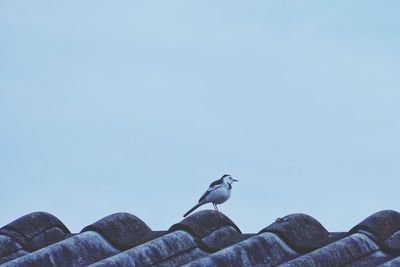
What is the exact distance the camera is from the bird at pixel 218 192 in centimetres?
1211

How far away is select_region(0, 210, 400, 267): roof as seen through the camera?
6004 mm

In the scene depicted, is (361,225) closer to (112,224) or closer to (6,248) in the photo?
(112,224)

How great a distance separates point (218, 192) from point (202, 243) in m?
5.54

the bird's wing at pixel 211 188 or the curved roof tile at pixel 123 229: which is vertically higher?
the bird's wing at pixel 211 188

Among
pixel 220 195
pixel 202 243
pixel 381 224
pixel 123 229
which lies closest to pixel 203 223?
pixel 202 243

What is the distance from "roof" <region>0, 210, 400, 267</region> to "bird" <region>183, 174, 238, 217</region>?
16.1 ft

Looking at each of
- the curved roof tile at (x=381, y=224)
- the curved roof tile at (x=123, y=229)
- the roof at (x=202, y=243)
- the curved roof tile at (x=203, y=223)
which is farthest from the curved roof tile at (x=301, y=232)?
the curved roof tile at (x=123, y=229)

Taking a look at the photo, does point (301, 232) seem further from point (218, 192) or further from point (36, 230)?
point (218, 192)

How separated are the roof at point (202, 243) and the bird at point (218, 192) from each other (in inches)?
194

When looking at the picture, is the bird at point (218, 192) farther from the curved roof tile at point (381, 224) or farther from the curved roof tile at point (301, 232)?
the curved roof tile at point (381, 224)

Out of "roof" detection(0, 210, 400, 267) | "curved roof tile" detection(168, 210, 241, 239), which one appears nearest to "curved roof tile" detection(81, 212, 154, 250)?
"roof" detection(0, 210, 400, 267)

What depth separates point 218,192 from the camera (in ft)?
39.8

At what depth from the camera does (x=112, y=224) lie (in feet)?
22.8

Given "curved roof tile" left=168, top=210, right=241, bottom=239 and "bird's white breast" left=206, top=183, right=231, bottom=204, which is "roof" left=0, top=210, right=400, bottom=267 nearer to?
"curved roof tile" left=168, top=210, right=241, bottom=239
